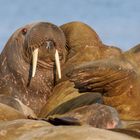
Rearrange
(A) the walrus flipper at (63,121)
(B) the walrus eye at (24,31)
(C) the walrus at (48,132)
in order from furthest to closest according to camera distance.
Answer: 1. (B) the walrus eye at (24,31)
2. (A) the walrus flipper at (63,121)
3. (C) the walrus at (48,132)

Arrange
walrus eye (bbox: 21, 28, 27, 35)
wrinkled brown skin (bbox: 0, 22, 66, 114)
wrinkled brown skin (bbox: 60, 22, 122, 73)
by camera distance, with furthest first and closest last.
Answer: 1. walrus eye (bbox: 21, 28, 27, 35)
2. wrinkled brown skin (bbox: 0, 22, 66, 114)
3. wrinkled brown skin (bbox: 60, 22, 122, 73)

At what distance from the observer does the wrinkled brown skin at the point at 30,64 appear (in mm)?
9414

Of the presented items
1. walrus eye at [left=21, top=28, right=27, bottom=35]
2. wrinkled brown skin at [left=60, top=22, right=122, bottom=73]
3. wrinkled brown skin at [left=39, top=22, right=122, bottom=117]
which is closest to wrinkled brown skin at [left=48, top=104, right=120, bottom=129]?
wrinkled brown skin at [left=39, top=22, right=122, bottom=117]

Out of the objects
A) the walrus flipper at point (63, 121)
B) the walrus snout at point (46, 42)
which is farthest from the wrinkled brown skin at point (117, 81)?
the walrus snout at point (46, 42)

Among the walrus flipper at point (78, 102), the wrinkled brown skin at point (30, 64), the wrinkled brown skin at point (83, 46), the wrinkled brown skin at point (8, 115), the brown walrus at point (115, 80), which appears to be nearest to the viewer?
the wrinkled brown skin at point (8, 115)

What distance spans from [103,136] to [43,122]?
70cm

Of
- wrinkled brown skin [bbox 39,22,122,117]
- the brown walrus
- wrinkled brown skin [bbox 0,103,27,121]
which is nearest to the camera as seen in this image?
wrinkled brown skin [bbox 0,103,27,121]

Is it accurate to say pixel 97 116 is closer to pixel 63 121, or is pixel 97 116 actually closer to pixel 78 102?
pixel 63 121

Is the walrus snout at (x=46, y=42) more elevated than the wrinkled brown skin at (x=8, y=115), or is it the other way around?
the walrus snout at (x=46, y=42)

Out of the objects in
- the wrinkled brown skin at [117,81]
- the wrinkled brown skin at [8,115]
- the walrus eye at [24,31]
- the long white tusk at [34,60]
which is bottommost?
the wrinkled brown skin at [8,115]

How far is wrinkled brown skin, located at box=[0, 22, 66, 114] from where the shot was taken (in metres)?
9.41

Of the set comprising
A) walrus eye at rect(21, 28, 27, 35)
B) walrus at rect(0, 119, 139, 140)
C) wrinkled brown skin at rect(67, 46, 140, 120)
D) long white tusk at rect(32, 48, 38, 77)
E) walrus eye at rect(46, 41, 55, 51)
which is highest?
walrus eye at rect(21, 28, 27, 35)

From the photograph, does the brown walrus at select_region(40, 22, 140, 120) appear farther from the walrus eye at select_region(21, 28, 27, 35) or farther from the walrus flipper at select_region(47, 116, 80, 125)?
the walrus eye at select_region(21, 28, 27, 35)

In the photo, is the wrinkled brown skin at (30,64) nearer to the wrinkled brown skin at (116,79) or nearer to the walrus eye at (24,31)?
the walrus eye at (24,31)
